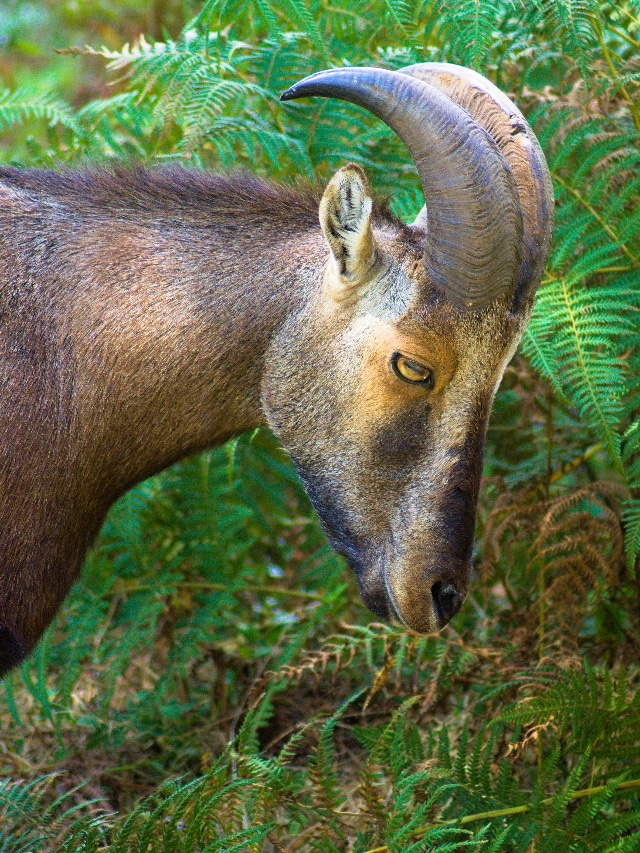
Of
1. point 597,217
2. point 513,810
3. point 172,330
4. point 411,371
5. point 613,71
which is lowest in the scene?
point 513,810

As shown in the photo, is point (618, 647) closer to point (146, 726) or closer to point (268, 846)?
point (268, 846)

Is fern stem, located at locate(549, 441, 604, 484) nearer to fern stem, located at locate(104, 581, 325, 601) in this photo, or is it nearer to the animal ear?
fern stem, located at locate(104, 581, 325, 601)

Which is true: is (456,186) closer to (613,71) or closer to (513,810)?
(613,71)

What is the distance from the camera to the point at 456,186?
3.73 meters

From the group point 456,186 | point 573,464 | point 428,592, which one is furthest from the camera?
point 573,464

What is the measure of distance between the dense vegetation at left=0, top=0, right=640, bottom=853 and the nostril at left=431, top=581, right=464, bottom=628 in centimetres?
64

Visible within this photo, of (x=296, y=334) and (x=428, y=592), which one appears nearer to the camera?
(x=428, y=592)

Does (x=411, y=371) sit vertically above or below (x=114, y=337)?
above

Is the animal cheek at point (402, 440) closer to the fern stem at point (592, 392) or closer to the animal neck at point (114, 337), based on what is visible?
the animal neck at point (114, 337)

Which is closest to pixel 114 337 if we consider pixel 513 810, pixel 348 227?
pixel 348 227

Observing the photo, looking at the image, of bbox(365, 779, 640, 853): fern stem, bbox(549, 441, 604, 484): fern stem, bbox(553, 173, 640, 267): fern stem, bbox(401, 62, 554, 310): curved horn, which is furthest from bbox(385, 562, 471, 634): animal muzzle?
bbox(553, 173, 640, 267): fern stem

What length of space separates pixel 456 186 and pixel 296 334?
3.21 ft

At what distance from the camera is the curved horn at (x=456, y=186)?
146 inches

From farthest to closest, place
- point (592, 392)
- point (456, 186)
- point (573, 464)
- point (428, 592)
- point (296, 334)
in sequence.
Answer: point (573, 464) < point (592, 392) < point (296, 334) < point (428, 592) < point (456, 186)
